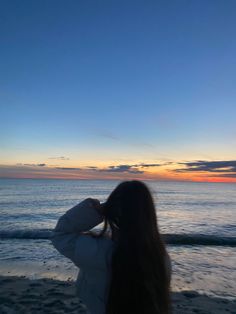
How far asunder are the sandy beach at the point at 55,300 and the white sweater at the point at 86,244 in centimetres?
602

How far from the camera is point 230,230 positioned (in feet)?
81.3

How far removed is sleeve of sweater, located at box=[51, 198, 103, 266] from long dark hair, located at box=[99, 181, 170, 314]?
0.12 m

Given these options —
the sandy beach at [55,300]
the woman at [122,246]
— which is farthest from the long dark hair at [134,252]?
the sandy beach at [55,300]

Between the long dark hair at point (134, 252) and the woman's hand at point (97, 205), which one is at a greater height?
the woman's hand at point (97, 205)

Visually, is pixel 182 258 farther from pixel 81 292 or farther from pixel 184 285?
pixel 81 292

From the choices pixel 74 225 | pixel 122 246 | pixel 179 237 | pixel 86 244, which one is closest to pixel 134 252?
pixel 122 246

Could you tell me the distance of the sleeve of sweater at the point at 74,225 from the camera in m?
2.56

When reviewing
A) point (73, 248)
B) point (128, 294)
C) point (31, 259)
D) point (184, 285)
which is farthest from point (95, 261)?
point (31, 259)

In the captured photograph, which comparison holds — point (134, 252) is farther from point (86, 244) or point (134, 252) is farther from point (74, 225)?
Result: point (74, 225)

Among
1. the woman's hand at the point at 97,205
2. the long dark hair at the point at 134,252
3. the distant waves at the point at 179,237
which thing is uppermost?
the woman's hand at the point at 97,205

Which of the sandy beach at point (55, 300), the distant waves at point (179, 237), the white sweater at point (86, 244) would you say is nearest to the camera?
the white sweater at point (86, 244)

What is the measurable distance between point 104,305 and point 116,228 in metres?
0.65

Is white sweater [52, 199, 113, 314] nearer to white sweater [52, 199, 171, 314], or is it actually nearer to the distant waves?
white sweater [52, 199, 171, 314]

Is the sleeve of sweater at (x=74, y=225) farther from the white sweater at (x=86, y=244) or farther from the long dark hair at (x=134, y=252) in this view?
the long dark hair at (x=134, y=252)
